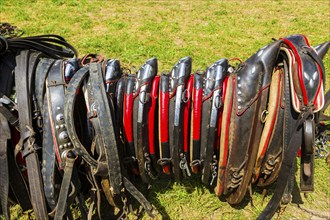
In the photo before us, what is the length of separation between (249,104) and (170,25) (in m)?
3.28

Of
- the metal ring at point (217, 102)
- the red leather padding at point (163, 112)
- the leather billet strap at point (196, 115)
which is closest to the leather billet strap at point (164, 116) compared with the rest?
the red leather padding at point (163, 112)

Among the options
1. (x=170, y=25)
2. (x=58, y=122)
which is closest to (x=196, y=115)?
(x=58, y=122)

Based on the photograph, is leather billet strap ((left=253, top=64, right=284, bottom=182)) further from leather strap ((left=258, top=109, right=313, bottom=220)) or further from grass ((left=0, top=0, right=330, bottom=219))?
grass ((left=0, top=0, right=330, bottom=219))

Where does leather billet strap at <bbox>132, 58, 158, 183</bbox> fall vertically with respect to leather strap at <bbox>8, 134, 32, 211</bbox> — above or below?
above

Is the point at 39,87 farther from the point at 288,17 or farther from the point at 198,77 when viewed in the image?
the point at 288,17

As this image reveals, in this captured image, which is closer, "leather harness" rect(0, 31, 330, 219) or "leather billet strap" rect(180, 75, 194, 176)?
"leather harness" rect(0, 31, 330, 219)

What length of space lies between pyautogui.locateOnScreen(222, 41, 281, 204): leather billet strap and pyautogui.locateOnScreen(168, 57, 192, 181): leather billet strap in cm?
25

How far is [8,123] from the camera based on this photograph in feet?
4.94

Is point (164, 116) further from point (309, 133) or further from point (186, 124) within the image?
point (309, 133)

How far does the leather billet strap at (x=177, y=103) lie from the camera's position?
1.59 m

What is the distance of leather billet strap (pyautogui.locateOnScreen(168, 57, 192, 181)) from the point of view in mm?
1590

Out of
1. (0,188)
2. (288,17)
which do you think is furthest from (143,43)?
(0,188)

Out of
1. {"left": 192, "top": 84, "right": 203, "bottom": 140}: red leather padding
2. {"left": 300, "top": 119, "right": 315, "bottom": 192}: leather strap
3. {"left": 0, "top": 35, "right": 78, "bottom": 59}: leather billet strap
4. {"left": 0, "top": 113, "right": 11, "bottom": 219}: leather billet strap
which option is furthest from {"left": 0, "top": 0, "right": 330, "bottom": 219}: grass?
{"left": 300, "top": 119, "right": 315, "bottom": 192}: leather strap

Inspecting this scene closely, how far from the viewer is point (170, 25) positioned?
14.9ft
